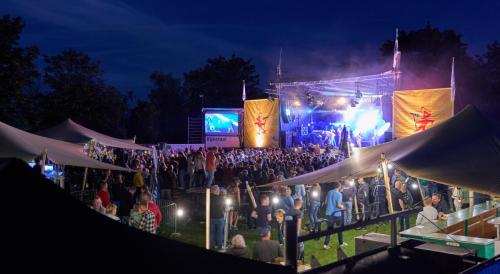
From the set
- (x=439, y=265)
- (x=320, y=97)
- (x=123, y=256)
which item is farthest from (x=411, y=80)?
(x=123, y=256)

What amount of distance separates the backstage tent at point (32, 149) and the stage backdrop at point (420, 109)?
10359 millimetres

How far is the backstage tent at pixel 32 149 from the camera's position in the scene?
349 inches

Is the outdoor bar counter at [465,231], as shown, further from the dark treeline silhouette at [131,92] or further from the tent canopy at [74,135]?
the dark treeline silhouette at [131,92]

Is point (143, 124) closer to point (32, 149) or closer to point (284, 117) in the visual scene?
point (284, 117)

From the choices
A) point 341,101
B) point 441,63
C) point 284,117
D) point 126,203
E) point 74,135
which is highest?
point 441,63

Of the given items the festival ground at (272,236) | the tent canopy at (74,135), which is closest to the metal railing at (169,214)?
the festival ground at (272,236)

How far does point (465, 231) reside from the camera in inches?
358

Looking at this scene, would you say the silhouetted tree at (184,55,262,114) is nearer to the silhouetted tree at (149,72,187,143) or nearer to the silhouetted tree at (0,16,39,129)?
the silhouetted tree at (149,72,187,143)

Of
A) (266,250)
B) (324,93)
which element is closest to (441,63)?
(324,93)

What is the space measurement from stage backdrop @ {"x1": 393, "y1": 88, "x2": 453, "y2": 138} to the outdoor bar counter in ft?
12.5

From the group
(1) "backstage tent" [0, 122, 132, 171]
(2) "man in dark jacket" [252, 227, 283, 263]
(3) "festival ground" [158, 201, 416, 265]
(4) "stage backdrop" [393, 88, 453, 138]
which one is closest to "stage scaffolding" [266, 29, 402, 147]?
(4) "stage backdrop" [393, 88, 453, 138]

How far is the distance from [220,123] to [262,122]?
30.4ft

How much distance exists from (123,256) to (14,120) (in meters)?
25.2

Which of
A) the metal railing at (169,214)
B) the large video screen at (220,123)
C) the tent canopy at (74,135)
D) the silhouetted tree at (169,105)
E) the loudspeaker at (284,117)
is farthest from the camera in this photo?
the silhouetted tree at (169,105)
